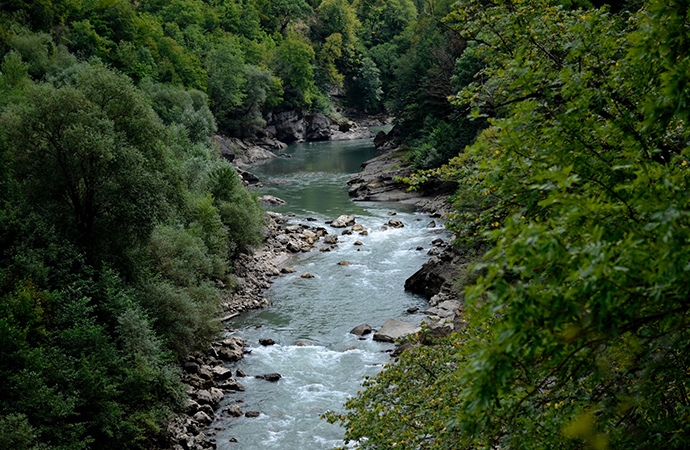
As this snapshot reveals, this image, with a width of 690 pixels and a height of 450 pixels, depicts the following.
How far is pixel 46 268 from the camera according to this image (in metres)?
13.8

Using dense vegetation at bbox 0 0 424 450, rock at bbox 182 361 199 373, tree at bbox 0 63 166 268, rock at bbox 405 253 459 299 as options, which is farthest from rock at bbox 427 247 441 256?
tree at bbox 0 63 166 268

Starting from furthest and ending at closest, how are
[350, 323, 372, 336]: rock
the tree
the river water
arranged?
[350, 323, 372, 336]: rock → the tree → the river water

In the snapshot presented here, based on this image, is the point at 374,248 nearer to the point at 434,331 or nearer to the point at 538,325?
the point at 434,331

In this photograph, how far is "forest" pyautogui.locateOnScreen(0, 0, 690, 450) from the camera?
3.37m

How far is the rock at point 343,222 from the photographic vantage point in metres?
33.4

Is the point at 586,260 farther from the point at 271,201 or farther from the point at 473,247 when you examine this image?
the point at 271,201

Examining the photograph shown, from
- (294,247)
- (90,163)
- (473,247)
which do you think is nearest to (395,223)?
(294,247)

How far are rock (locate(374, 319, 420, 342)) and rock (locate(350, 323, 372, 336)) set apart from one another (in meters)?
0.53

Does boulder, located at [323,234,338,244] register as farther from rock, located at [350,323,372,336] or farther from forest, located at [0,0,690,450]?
rock, located at [350,323,372,336]

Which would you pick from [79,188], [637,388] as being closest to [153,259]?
[79,188]

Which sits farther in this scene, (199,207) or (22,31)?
(22,31)

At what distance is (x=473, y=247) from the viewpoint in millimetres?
21891

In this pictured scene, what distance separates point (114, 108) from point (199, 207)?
7.15 metres

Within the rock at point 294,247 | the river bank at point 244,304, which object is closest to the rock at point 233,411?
the river bank at point 244,304
